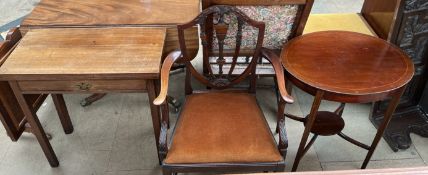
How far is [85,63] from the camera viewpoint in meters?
1.58

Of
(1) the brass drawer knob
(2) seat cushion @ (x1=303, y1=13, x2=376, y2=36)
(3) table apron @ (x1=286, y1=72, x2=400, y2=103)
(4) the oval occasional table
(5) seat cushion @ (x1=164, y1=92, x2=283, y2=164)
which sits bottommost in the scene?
(5) seat cushion @ (x1=164, y1=92, x2=283, y2=164)

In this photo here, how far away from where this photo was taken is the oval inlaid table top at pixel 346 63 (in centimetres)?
150

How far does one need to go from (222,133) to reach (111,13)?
96 centimetres

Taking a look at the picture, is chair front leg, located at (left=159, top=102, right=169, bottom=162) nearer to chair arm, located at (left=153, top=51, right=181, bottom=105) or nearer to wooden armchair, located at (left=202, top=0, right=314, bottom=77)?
chair arm, located at (left=153, top=51, right=181, bottom=105)

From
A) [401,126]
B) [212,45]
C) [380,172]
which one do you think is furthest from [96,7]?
[401,126]

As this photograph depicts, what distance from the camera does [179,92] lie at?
260 cm

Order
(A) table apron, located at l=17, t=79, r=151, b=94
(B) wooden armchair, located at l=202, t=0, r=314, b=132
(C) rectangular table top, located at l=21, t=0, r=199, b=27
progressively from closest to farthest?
(A) table apron, located at l=17, t=79, r=151, b=94 < (B) wooden armchair, located at l=202, t=0, r=314, b=132 < (C) rectangular table top, located at l=21, t=0, r=199, b=27

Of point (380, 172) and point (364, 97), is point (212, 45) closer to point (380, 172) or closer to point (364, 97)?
point (364, 97)

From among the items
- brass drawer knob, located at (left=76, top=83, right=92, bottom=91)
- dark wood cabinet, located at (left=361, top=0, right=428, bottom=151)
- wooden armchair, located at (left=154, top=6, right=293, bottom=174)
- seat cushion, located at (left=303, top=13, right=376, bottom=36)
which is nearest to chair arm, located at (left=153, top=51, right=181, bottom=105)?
wooden armchair, located at (left=154, top=6, right=293, bottom=174)

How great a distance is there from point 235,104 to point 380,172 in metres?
0.87

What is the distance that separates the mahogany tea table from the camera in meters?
1.53

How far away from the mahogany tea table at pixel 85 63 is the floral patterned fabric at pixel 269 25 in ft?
1.34

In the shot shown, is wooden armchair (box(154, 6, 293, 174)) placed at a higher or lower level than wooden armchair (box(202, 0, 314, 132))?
lower

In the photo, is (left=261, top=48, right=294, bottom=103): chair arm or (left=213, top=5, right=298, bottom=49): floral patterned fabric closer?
(left=261, top=48, right=294, bottom=103): chair arm
